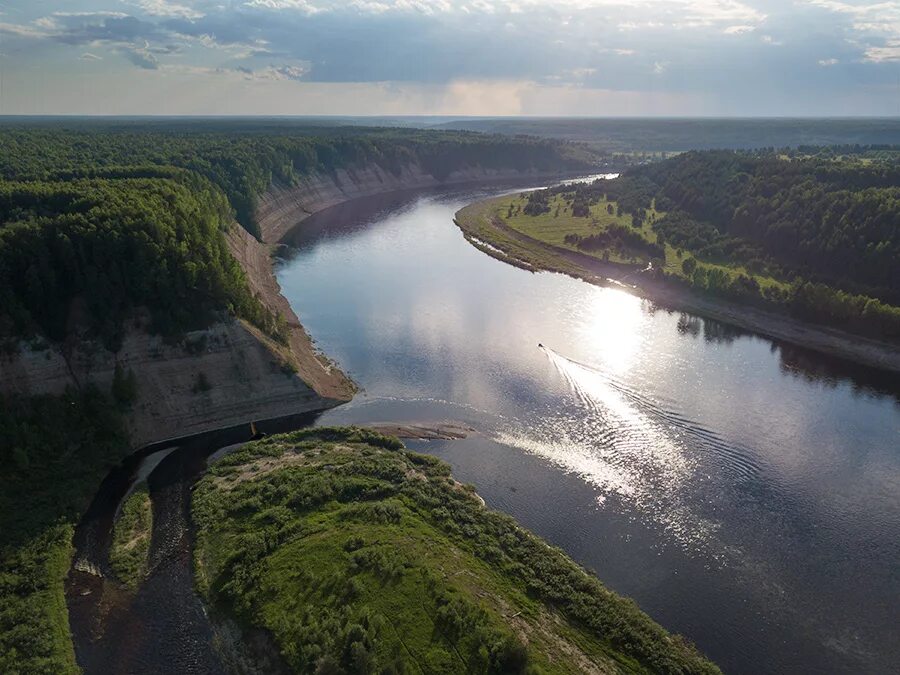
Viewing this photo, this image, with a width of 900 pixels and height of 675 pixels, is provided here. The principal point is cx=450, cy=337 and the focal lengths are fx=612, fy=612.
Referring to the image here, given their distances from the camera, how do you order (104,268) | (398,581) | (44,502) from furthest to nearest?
(104,268) < (44,502) < (398,581)

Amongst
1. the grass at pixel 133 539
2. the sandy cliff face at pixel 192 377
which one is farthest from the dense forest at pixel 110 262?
the grass at pixel 133 539

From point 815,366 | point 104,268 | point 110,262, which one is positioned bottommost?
point 815,366

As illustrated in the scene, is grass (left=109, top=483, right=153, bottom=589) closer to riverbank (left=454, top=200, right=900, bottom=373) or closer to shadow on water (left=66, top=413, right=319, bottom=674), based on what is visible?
→ shadow on water (left=66, top=413, right=319, bottom=674)

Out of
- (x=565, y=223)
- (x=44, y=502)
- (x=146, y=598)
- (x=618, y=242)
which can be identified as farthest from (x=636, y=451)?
(x=565, y=223)

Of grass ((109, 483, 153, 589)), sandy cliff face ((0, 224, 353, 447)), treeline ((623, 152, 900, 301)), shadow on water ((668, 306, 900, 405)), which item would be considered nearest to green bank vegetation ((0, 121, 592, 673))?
grass ((109, 483, 153, 589))

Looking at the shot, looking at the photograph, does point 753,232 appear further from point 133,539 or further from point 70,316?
point 133,539

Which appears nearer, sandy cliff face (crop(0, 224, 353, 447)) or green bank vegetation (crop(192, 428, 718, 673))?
green bank vegetation (crop(192, 428, 718, 673))

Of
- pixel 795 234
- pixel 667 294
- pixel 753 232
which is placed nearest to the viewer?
pixel 667 294
